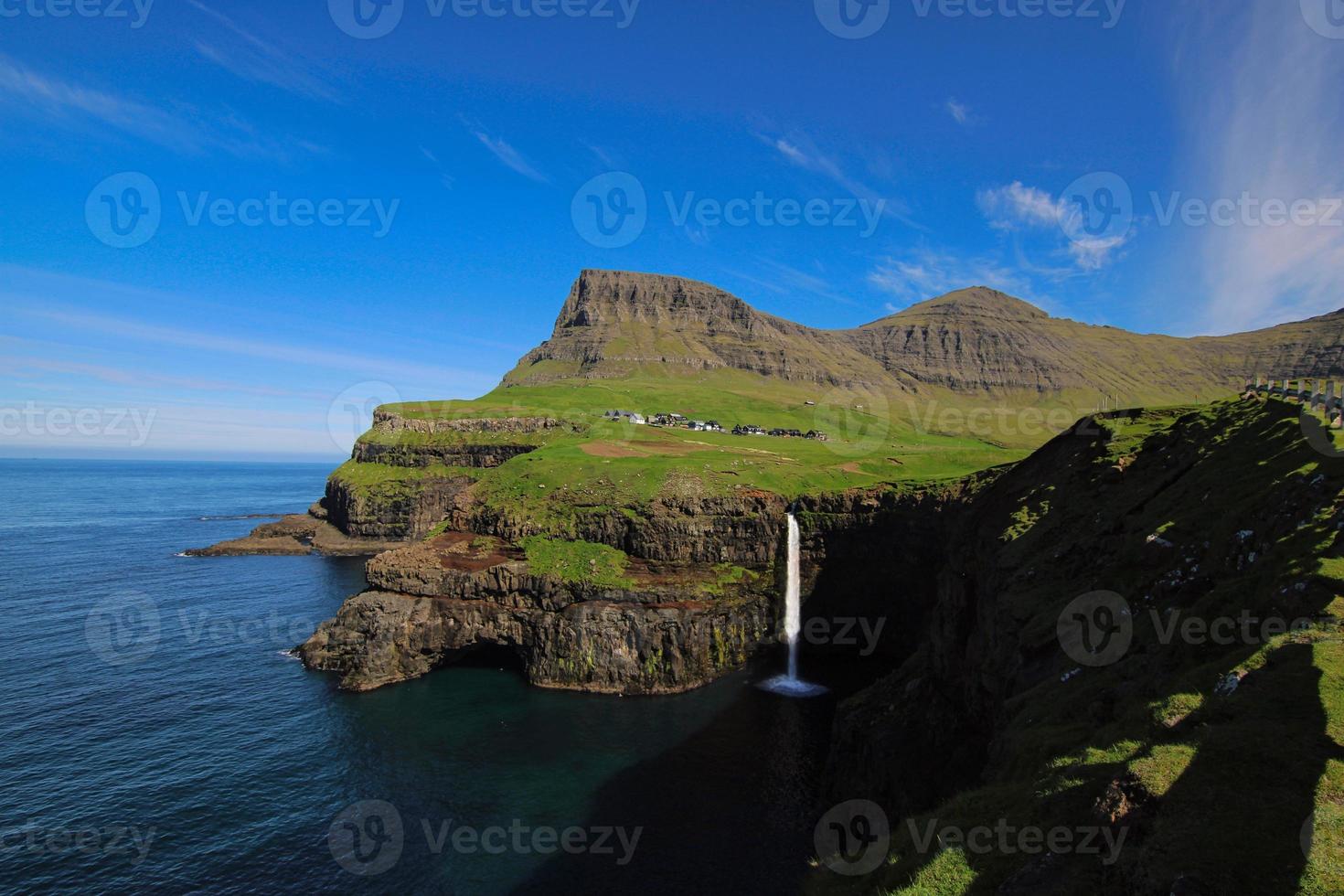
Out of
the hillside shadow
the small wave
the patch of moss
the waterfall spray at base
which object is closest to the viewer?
the hillside shadow

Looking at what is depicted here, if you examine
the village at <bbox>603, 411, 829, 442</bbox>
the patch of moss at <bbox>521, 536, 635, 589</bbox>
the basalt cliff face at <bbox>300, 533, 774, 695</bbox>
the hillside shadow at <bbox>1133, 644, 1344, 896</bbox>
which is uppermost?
the village at <bbox>603, 411, 829, 442</bbox>

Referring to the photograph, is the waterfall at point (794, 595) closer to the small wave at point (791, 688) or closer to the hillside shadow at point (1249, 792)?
the small wave at point (791, 688)

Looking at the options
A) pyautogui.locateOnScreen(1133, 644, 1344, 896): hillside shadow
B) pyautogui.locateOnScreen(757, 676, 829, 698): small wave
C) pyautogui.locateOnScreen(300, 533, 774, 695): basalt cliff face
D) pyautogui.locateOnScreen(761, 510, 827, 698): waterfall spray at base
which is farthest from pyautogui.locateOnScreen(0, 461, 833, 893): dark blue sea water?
pyautogui.locateOnScreen(1133, 644, 1344, 896): hillside shadow

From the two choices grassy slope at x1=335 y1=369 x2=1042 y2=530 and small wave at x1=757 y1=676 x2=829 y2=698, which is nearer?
small wave at x1=757 y1=676 x2=829 y2=698

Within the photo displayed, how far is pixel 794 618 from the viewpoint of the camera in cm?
6988

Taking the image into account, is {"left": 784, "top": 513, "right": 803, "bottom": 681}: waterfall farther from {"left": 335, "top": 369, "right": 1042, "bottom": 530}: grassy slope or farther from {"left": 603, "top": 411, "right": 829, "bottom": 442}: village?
{"left": 603, "top": 411, "right": 829, "bottom": 442}: village

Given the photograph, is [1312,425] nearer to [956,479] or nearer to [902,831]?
[902,831]

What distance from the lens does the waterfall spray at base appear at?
193ft

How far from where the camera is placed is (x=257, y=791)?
39938mm

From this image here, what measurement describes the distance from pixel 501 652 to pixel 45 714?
123 ft

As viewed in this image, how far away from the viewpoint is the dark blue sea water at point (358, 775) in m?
33.2

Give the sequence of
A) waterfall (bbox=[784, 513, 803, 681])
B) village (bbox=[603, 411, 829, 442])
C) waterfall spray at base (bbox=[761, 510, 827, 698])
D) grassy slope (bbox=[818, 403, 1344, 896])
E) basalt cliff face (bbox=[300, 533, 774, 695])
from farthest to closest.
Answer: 1. village (bbox=[603, 411, 829, 442])
2. waterfall (bbox=[784, 513, 803, 681])
3. basalt cliff face (bbox=[300, 533, 774, 695])
4. waterfall spray at base (bbox=[761, 510, 827, 698])
5. grassy slope (bbox=[818, 403, 1344, 896])

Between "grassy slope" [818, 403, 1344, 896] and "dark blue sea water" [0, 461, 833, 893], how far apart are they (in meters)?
21.7

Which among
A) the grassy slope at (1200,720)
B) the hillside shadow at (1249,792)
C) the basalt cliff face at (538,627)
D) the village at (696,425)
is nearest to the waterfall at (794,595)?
the basalt cliff face at (538,627)
